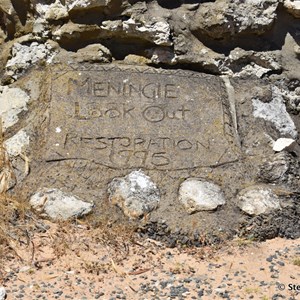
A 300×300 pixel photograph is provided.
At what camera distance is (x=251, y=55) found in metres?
4.95

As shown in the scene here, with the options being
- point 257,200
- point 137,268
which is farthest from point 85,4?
point 137,268

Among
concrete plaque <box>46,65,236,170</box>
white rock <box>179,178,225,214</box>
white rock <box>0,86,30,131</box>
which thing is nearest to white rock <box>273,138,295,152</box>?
concrete plaque <box>46,65,236,170</box>

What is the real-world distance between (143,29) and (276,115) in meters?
1.07

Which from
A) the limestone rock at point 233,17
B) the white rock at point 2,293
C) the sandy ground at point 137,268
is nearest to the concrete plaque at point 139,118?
the limestone rock at point 233,17

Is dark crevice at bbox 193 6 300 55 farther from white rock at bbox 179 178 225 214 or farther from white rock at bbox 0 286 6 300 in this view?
white rock at bbox 0 286 6 300

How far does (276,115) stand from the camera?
15.5ft

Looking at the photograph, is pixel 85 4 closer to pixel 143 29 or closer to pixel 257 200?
pixel 143 29

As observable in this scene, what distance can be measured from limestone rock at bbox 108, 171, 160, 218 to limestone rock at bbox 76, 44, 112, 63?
980 millimetres

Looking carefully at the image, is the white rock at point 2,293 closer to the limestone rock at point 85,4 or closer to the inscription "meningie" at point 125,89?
Result: the inscription "meningie" at point 125,89

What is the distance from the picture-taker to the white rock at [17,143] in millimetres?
4375

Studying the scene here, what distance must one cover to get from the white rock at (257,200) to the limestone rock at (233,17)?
4.18ft

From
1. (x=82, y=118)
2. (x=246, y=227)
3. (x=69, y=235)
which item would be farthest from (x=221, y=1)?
(x=69, y=235)

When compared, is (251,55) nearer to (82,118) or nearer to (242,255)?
(82,118)

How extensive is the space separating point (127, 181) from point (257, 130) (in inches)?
39.5
